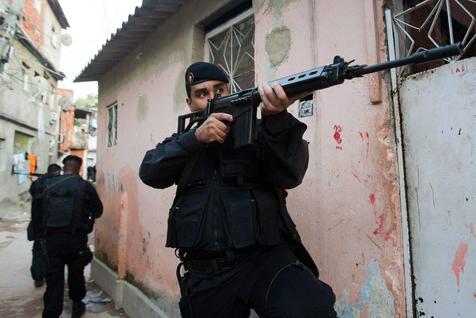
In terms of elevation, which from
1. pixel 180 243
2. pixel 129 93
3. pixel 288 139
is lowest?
pixel 180 243

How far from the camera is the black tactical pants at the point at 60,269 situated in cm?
372

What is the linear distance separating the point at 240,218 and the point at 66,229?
310 cm

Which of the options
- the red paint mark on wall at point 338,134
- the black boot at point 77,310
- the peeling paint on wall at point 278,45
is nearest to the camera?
the red paint mark on wall at point 338,134

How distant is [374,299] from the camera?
1805 mm

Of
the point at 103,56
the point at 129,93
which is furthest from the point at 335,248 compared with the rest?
the point at 103,56

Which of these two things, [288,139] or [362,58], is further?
[362,58]

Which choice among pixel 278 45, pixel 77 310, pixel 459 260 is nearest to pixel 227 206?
pixel 459 260

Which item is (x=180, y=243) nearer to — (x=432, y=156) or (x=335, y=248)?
(x=335, y=248)

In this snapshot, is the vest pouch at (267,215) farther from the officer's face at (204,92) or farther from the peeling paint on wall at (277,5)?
the peeling paint on wall at (277,5)

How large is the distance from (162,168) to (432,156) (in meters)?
1.27

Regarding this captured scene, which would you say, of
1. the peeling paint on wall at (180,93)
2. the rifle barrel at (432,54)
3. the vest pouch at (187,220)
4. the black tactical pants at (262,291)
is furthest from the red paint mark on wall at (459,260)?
the peeling paint on wall at (180,93)

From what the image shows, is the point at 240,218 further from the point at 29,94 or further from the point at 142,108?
the point at 29,94

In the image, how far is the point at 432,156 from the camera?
1.64 meters

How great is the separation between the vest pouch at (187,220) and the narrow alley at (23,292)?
3.31 metres
